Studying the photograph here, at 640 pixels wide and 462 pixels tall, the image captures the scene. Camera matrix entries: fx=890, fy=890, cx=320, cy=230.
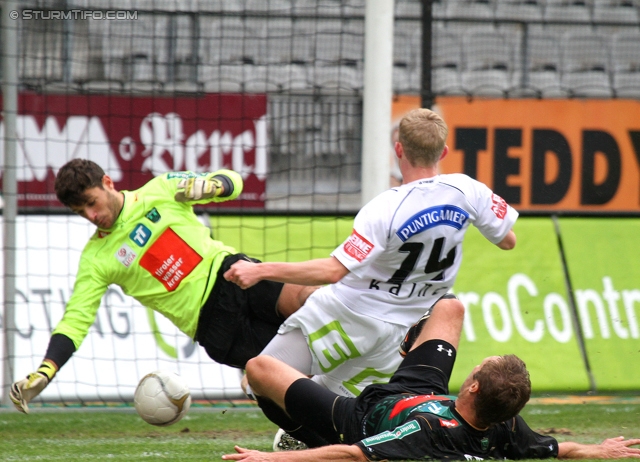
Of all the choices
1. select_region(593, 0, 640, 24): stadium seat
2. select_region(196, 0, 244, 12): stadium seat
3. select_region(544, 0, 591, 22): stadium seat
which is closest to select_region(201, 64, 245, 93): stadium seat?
select_region(196, 0, 244, 12): stadium seat

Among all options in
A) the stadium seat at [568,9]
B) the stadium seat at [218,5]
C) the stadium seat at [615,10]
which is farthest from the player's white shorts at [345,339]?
the stadium seat at [615,10]

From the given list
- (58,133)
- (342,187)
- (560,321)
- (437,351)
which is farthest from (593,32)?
(437,351)

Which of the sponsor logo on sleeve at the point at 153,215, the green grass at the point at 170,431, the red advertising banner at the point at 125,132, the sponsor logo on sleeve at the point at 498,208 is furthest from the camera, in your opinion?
the red advertising banner at the point at 125,132

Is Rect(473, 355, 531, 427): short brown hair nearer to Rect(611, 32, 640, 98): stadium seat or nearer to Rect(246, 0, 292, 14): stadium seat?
Rect(246, 0, 292, 14): stadium seat

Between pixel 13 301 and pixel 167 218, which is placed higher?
pixel 167 218

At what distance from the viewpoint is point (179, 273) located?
5.38 meters

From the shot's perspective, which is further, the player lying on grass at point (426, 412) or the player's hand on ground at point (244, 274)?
the player's hand on ground at point (244, 274)

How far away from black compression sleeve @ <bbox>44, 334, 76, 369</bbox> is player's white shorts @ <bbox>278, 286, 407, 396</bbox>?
121 centimetres

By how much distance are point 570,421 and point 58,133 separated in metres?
6.91

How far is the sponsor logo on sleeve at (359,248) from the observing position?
4.20 metres

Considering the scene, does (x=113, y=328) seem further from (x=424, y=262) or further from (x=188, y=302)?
(x=424, y=262)

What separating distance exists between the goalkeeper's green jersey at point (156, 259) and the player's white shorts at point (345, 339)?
0.85m

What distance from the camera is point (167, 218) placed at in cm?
541

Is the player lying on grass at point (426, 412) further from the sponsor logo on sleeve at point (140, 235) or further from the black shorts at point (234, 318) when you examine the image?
the sponsor logo on sleeve at point (140, 235)
